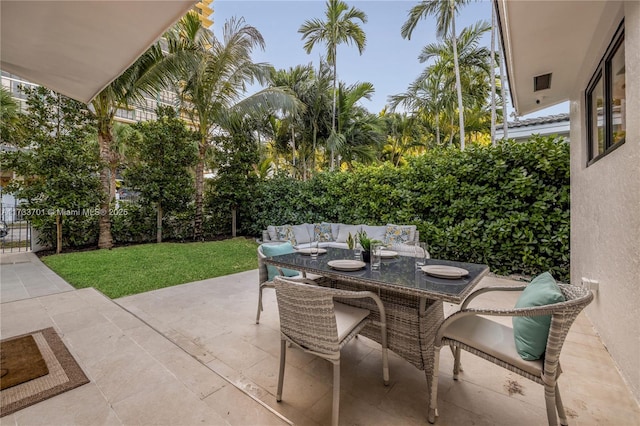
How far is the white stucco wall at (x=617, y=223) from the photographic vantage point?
1.98 m

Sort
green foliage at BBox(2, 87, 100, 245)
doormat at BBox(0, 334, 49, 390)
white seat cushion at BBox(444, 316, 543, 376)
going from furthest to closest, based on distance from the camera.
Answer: green foliage at BBox(2, 87, 100, 245) → doormat at BBox(0, 334, 49, 390) → white seat cushion at BBox(444, 316, 543, 376)

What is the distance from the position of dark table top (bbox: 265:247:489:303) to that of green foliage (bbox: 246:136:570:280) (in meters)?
2.87

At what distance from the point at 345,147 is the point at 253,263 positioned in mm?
5962

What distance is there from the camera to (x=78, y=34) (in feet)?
7.54

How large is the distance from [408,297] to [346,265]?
20.4 inches

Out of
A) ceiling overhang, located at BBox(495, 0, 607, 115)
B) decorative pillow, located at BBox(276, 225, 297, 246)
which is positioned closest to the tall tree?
decorative pillow, located at BBox(276, 225, 297, 246)

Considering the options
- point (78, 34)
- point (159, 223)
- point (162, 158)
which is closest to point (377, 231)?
point (78, 34)

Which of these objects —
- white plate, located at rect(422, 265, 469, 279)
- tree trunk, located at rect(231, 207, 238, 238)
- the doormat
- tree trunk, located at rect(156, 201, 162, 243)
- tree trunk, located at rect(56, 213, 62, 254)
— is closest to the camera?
white plate, located at rect(422, 265, 469, 279)

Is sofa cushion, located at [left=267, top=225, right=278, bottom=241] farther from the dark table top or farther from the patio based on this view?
the dark table top

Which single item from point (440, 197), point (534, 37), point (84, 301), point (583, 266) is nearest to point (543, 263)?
point (583, 266)

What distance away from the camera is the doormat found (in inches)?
82.2

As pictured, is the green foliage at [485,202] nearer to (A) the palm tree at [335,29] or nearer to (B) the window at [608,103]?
(B) the window at [608,103]

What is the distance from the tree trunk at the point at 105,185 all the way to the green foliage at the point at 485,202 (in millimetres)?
6255

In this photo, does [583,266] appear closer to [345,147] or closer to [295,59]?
[345,147]
